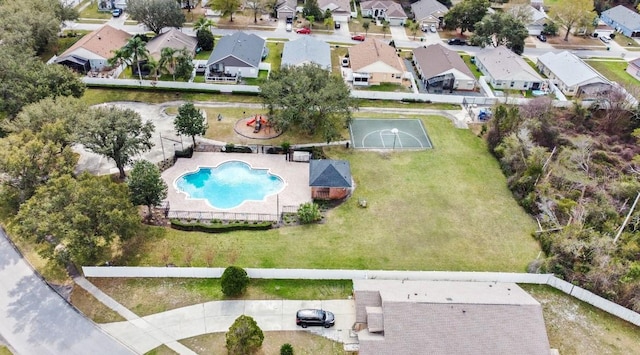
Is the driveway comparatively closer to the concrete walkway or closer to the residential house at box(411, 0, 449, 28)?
the concrete walkway

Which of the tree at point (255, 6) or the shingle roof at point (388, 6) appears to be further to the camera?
the shingle roof at point (388, 6)

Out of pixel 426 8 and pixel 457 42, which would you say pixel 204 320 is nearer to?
pixel 457 42

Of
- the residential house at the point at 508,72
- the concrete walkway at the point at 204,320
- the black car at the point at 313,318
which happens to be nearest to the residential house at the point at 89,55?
the concrete walkway at the point at 204,320

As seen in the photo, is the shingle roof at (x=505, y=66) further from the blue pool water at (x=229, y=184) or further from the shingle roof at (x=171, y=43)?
the shingle roof at (x=171, y=43)

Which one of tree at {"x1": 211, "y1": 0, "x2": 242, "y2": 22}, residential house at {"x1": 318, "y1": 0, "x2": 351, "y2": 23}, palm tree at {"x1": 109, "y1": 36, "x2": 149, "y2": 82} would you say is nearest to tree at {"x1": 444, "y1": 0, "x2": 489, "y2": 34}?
residential house at {"x1": 318, "y1": 0, "x2": 351, "y2": 23}

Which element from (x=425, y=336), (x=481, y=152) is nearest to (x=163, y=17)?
(x=481, y=152)

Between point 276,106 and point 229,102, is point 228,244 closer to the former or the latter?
point 276,106
